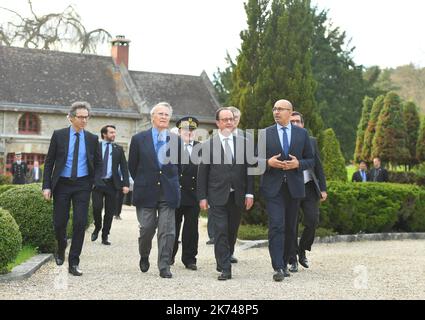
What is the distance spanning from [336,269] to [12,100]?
25.2m

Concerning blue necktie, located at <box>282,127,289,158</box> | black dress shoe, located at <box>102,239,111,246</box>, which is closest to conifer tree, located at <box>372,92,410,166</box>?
A: black dress shoe, located at <box>102,239,111,246</box>

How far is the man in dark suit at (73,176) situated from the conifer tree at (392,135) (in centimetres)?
1877

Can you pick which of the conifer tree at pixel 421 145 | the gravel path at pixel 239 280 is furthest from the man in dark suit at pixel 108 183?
the conifer tree at pixel 421 145

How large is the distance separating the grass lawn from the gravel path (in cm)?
28

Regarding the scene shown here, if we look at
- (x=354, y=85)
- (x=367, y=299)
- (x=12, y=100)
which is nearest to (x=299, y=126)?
(x=367, y=299)

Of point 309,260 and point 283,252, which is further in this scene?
point 309,260

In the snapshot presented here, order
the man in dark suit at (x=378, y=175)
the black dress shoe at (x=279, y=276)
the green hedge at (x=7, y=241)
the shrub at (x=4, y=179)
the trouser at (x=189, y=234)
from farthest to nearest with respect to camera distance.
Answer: the shrub at (x=4, y=179)
the man in dark suit at (x=378, y=175)
the trouser at (x=189, y=234)
the black dress shoe at (x=279, y=276)
the green hedge at (x=7, y=241)

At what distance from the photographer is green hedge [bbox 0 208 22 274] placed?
6.86 metres

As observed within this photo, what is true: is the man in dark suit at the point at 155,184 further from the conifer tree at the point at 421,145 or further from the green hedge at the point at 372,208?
the conifer tree at the point at 421,145

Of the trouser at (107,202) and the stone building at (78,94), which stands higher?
the stone building at (78,94)

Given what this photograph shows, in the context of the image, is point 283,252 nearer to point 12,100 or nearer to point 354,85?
point 12,100

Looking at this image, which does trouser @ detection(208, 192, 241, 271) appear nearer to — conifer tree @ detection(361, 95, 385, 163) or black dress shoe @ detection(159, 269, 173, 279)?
black dress shoe @ detection(159, 269, 173, 279)

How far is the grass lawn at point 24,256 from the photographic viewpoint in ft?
24.7
